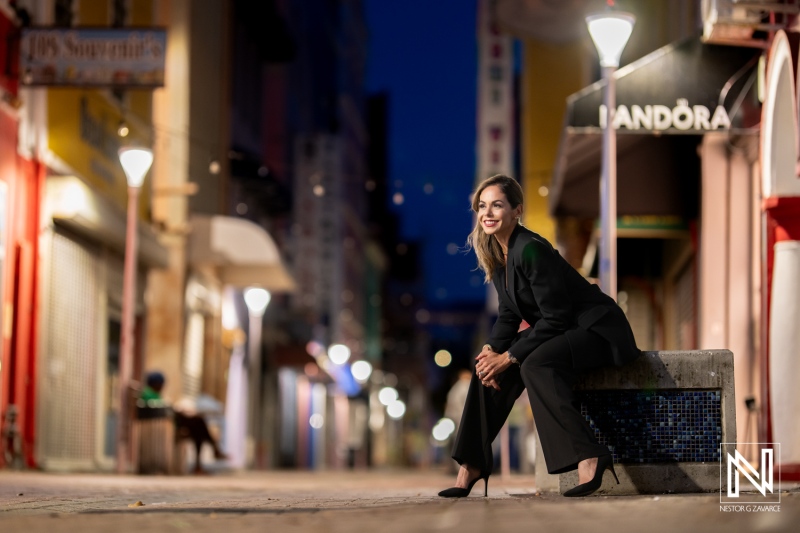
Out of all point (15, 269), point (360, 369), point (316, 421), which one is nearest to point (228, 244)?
point (15, 269)

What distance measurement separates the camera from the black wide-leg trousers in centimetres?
735

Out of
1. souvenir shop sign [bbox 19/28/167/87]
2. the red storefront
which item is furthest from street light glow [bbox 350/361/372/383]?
souvenir shop sign [bbox 19/28/167/87]

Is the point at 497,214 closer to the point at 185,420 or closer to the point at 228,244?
the point at 185,420

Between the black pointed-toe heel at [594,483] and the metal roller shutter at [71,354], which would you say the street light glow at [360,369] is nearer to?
the metal roller shutter at [71,354]

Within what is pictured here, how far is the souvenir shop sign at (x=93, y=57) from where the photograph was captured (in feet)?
54.5

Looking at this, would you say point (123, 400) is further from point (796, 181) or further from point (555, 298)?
point (555, 298)

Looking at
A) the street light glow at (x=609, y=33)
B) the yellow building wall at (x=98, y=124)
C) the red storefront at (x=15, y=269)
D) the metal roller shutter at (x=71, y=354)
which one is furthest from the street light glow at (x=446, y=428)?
the street light glow at (x=609, y=33)

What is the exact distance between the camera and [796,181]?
1229cm

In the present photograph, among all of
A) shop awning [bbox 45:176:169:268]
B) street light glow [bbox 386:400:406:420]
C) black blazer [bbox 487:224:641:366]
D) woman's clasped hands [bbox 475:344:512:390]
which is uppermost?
shop awning [bbox 45:176:169:268]

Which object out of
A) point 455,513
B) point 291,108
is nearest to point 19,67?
point 455,513

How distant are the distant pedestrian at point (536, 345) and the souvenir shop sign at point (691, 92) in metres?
6.45

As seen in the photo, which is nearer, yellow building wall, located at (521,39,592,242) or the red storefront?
the red storefront

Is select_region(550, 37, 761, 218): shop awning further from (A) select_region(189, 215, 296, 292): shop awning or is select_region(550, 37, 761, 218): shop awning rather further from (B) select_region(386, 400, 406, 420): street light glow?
(B) select_region(386, 400, 406, 420): street light glow

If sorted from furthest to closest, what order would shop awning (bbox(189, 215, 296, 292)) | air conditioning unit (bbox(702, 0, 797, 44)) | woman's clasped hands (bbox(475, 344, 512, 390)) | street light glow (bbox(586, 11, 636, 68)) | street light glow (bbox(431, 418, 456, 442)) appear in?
1. shop awning (bbox(189, 215, 296, 292))
2. street light glow (bbox(431, 418, 456, 442))
3. street light glow (bbox(586, 11, 636, 68))
4. air conditioning unit (bbox(702, 0, 797, 44))
5. woman's clasped hands (bbox(475, 344, 512, 390))
